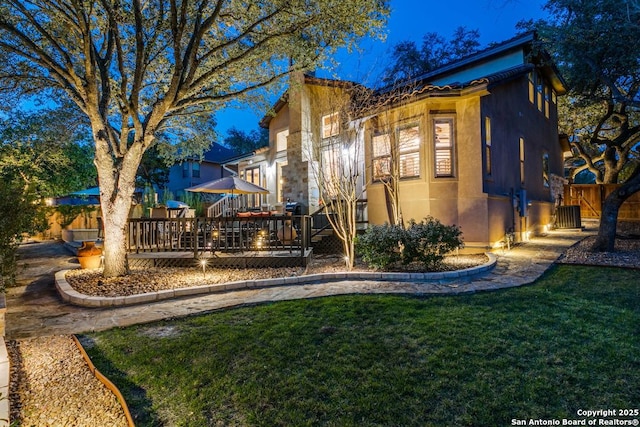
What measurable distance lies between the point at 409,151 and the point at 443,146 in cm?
98

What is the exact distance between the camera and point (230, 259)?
26.0ft

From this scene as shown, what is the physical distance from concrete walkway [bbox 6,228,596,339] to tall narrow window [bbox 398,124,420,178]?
3727 millimetres

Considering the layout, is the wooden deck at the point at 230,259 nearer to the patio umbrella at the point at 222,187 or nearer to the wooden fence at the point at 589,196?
the patio umbrella at the point at 222,187

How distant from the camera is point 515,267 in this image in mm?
7117

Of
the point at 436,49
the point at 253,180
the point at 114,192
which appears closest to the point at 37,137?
the point at 114,192

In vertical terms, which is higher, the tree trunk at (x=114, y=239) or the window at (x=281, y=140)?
the window at (x=281, y=140)

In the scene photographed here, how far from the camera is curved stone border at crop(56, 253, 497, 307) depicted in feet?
18.0

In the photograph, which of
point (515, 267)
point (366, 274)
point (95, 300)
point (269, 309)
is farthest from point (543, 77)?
point (95, 300)

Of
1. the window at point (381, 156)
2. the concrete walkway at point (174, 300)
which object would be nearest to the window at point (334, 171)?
the concrete walkway at point (174, 300)

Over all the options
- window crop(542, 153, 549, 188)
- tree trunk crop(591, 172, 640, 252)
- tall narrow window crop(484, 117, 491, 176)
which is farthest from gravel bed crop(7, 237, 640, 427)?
window crop(542, 153, 549, 188)

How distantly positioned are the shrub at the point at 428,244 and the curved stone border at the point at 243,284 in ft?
1.65

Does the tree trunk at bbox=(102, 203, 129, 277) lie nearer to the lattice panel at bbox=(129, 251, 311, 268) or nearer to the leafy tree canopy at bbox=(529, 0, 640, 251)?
the lattice panel at bbox=(129, 251, 311, 268)

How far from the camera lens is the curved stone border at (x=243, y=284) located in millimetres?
5473

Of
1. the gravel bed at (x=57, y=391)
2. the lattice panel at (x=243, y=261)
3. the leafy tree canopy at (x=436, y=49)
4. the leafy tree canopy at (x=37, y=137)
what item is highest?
the leafy tree canopy at (x=436, y=49)
